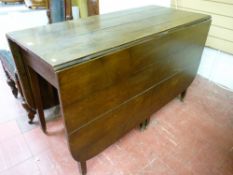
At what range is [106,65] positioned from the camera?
904 millimetres

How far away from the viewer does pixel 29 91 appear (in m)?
1.25

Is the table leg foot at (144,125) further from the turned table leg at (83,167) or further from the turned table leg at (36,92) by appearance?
the turned table leg at (36,92)

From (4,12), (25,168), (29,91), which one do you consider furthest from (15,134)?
(4,12)

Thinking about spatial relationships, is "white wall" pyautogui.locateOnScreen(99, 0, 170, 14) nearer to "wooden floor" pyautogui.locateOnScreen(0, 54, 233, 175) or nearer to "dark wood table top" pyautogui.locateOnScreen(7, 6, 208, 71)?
"dark wood table top" pyautogui.locateOnScreen(7, 6, 208, 71)

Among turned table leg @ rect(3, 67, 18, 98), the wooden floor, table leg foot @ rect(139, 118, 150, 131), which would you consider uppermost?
turned table leg @ rect(3, 67, 18, 98)

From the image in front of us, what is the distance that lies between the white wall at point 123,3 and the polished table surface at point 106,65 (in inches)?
29.7

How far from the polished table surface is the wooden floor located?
0.69ft

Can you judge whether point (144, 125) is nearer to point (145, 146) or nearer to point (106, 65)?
point (145, 146)

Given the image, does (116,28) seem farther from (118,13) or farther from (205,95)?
(205,95)

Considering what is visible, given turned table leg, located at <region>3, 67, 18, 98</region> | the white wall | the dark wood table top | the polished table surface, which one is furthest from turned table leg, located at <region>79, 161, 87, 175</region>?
the white wall

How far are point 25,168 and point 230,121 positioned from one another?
5.69ft

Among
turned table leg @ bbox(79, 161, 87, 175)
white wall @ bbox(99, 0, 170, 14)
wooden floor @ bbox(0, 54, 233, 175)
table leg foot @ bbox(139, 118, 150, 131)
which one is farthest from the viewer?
white wall @ bbox(99, 0, 170, 14)

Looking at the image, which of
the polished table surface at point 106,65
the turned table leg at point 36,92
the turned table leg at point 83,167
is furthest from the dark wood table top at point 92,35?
the turned table leg at point 83,167

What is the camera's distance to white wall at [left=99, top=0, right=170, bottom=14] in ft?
7.12
